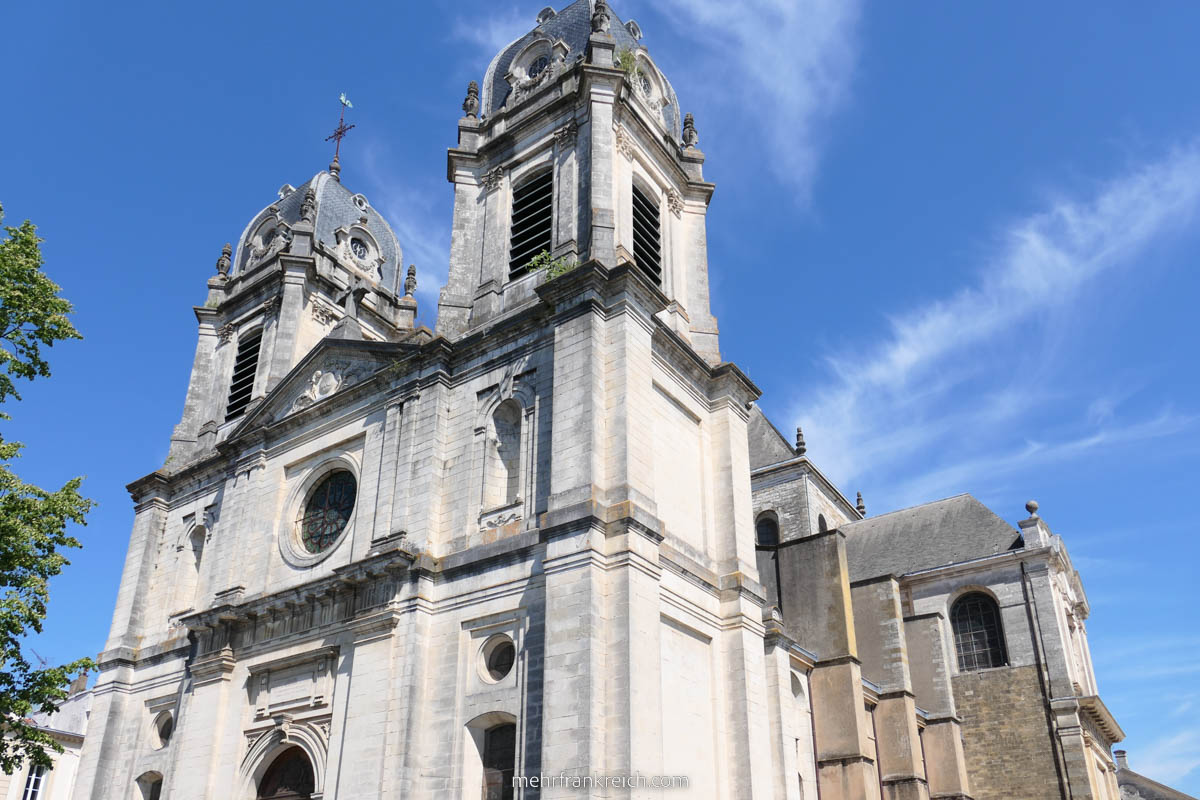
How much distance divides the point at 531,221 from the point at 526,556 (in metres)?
8.13

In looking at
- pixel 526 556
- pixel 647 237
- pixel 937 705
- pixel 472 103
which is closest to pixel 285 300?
pixel 472 103

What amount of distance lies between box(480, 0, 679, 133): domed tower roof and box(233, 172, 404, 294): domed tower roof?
633 cm

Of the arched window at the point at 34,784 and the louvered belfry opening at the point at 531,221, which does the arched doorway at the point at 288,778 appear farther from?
the arched window at the point at 34,784

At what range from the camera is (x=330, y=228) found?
27562 mm

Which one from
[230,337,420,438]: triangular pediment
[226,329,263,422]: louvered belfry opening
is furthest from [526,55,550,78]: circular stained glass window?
[226,329,263,422]: louvered belfry opening

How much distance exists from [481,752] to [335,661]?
3617mm

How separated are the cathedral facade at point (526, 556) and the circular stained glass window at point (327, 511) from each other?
3.4 inches

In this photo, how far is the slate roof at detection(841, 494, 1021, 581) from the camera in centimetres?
3047

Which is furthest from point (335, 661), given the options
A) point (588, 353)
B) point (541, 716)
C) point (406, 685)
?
point (588, 353)

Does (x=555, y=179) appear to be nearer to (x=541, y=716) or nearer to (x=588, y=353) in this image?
(x=588, y=353)

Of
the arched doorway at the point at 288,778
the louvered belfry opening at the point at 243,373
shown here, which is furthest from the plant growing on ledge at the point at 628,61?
the arched doorway at the point at 288,778

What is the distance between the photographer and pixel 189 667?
63.8 ft

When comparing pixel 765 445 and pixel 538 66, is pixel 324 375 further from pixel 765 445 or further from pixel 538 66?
pixel 765 445

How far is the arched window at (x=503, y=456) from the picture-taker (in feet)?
56.1
